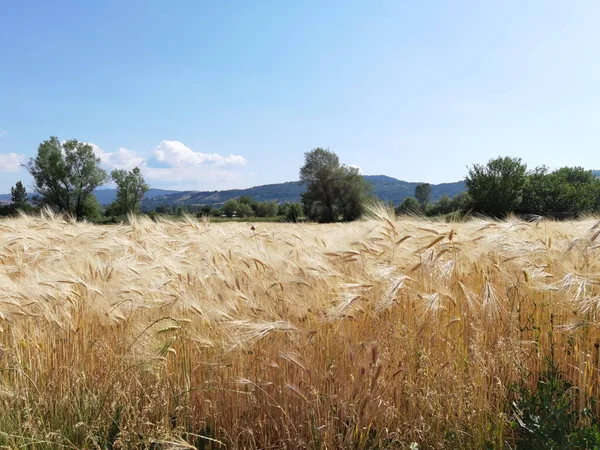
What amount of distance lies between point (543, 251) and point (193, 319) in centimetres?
277

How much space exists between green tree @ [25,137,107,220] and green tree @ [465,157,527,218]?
4928cm

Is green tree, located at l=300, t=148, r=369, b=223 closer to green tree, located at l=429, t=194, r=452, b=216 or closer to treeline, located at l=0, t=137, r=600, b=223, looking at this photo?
treeline, located at l=0, t=137, r=600, b=223

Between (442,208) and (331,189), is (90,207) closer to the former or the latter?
(331,189)

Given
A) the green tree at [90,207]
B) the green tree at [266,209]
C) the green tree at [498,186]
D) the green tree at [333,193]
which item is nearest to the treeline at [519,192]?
the green tree at [498,186]

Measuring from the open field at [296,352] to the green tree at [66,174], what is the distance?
59.3 m

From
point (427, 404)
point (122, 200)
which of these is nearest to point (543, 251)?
point (427, 404)

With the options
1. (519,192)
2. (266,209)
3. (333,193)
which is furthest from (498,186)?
(266,209)

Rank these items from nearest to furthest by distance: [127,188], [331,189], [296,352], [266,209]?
1. [296,352]
2. [331,189]
3. [127,188]
4. [266,209]

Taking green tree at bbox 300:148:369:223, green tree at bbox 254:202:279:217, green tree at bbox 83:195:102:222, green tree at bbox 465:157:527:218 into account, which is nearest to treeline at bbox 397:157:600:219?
green tree at bbox 465:157:527:218

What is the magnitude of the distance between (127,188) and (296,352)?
225 feet

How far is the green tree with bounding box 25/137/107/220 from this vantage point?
56.6 m

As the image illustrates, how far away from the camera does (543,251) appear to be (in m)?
3.40

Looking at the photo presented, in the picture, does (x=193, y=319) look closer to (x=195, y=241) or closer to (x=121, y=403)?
(x=121, y=403)

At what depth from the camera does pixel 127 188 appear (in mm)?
65188
